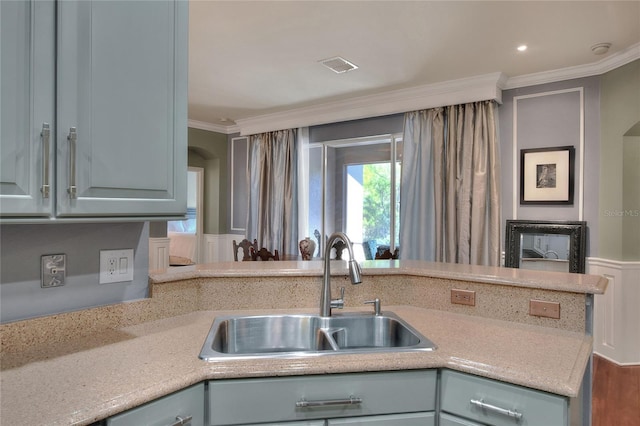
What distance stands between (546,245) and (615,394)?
1.32 metres

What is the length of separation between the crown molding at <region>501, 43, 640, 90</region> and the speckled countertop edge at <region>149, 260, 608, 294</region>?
2.48 m

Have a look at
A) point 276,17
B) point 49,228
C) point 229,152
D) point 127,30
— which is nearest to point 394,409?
point 49,228

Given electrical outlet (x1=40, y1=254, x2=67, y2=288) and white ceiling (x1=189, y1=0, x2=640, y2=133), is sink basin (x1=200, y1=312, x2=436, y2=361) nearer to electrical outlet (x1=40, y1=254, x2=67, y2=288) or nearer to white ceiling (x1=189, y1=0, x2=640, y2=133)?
electrical outlet (x1=40, y1=254, x2=67, y2=288)

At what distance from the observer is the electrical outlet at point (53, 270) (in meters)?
1.32

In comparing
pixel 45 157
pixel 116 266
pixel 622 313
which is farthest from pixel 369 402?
pixel 622 313

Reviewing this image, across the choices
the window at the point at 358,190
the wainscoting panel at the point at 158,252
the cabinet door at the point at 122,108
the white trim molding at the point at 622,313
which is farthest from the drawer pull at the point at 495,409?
the wainscoting panel at the point at 158,252

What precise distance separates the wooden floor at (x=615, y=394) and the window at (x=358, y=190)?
2.32 metres

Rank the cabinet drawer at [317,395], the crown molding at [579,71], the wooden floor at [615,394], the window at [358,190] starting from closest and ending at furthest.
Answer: the cabinet drawer at [317,395] < the wooden floor at [615,394] < the crown molding at [579,71] < the window at [358,190]

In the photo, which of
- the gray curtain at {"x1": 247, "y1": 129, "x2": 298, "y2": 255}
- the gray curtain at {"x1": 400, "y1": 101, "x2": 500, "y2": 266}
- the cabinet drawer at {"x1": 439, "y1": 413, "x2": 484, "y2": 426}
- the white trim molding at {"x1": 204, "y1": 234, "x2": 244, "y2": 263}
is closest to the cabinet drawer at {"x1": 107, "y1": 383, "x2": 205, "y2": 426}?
the cabinet drawer at {"x1": 439, "y1": 413, "x2": 484, "y2": 426}

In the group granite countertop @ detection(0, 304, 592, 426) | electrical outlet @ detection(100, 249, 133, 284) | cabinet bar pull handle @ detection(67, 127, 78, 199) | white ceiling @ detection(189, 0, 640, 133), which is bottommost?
granite countertop @ detection(0, 304, 592, 426)

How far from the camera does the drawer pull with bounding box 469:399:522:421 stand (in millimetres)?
1145

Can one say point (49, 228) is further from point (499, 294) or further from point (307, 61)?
point (307, 61)

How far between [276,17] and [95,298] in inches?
85.1

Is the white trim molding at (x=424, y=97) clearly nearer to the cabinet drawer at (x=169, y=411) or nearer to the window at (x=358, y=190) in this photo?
the window at (x=358, y=190)
